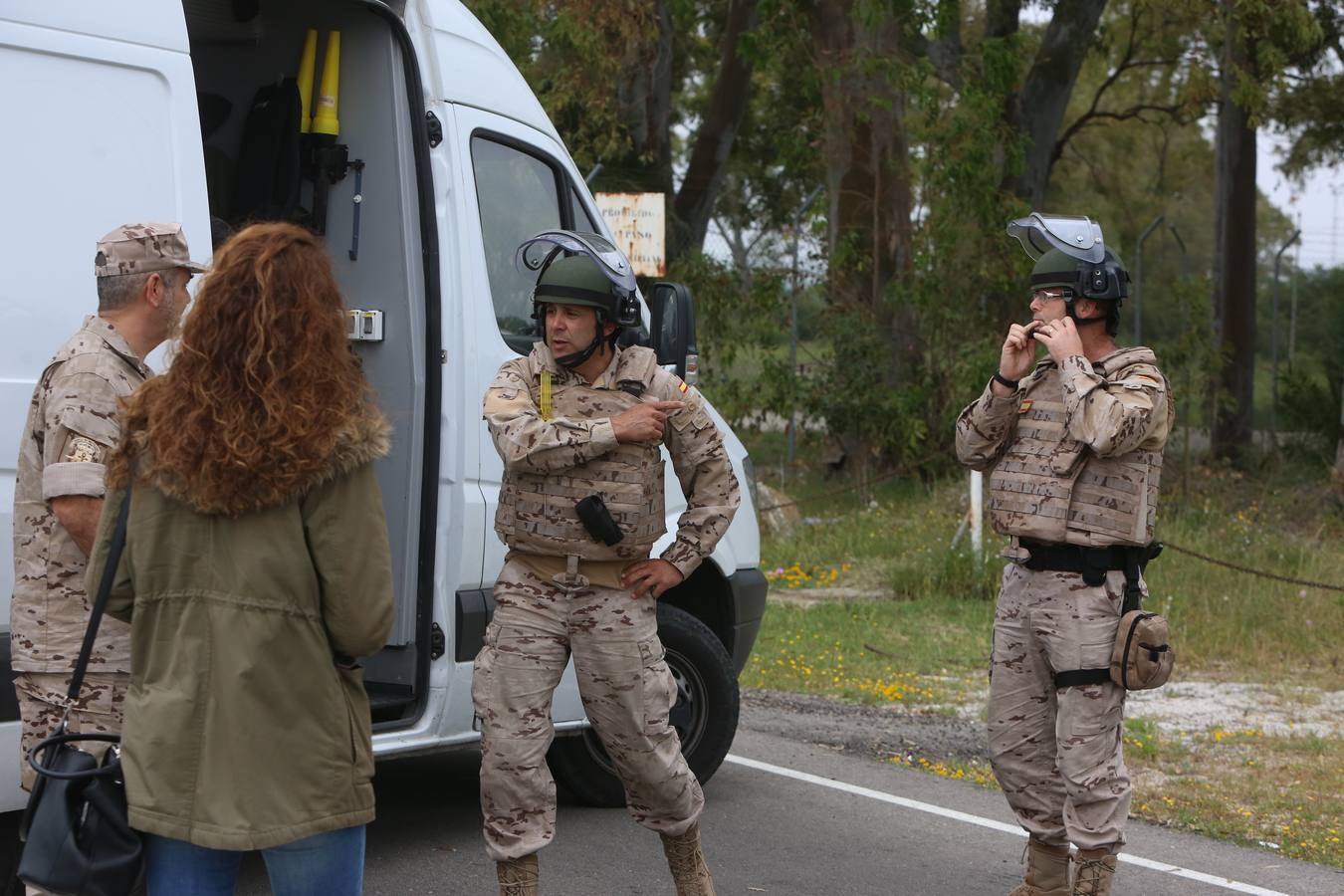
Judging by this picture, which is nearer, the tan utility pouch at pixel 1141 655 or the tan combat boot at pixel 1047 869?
the tan utility pouch at pixel 1141 655

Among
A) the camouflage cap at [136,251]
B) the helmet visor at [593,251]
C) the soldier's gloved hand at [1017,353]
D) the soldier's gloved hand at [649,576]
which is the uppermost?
the helmet visor at [593,251]

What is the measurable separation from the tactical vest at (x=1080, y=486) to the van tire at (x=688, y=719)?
1.42 metres

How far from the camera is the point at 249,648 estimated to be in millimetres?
2699

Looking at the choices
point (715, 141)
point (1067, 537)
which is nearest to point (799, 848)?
point (1067, 537)

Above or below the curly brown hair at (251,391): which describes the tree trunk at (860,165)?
above

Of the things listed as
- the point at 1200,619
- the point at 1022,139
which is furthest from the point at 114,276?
the point at 1022,139

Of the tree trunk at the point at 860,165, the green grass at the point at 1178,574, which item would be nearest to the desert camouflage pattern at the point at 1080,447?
the green grass at the point at 1178,574

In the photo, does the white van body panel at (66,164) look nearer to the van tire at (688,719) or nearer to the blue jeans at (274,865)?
the blue jeans at (274,865)

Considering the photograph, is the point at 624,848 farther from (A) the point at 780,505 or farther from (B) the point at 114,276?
(A) the point at 780,505

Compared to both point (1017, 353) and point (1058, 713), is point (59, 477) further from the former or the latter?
point (1058, 713)

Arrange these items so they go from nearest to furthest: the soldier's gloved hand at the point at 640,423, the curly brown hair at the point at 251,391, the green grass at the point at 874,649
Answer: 1. the curly brown hair at the point at 251,391
2. the soldier's gloved hand at the point at 640,423
3. the green grass at the point at 874,649

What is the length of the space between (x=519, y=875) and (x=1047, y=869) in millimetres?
1529

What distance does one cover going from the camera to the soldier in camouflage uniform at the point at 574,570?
4.11m

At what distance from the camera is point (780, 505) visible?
1256 centimetres
